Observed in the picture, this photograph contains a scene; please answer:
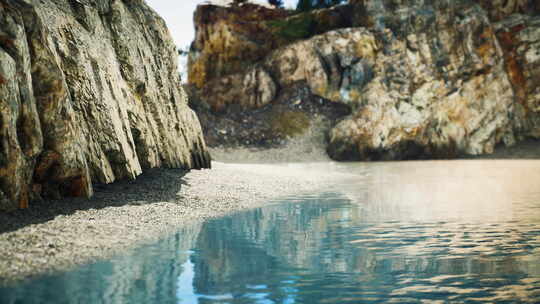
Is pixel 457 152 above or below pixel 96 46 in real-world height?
below

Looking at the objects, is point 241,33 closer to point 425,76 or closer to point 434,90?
point 425,76

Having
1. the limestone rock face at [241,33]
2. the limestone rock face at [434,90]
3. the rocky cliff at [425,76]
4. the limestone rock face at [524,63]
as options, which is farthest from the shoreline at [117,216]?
the limestone rock face at [524,63]

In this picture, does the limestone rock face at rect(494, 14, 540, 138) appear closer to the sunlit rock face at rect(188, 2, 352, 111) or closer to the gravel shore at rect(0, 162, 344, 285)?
the sunlit rock face at rect(188, 2, 352, 111)

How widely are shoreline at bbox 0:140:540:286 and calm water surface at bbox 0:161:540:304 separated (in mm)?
548

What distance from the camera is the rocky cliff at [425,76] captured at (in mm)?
36188

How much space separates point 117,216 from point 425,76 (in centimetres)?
3375

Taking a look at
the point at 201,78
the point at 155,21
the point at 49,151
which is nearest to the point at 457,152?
the point at 201,78

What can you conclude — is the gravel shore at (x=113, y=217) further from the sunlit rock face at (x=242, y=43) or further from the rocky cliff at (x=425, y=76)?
the sunlit rock face at (x=242, y=43)

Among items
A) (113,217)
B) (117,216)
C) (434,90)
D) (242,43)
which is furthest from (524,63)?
(113,217)

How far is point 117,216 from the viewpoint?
9.51 metres

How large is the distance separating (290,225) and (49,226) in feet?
15.3

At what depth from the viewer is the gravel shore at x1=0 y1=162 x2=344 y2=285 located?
6617 millimetres

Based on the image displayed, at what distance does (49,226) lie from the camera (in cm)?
798

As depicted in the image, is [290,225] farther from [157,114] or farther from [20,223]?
[157,114]
